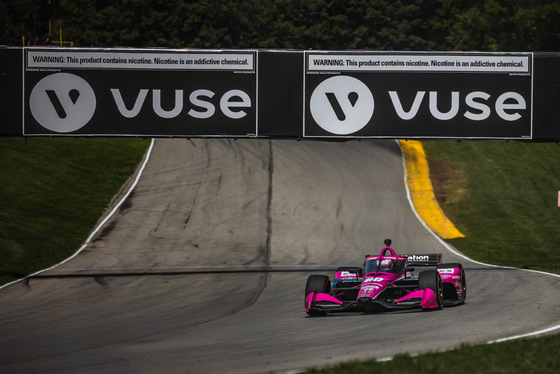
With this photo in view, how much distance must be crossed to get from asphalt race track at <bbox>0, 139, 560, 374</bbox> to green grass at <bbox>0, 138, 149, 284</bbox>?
1090mm

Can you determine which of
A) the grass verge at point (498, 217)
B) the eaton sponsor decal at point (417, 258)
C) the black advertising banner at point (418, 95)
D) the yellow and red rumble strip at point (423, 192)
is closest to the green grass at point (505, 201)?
the grass verge at point (498, 217)

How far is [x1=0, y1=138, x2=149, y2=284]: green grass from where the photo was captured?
87.9 ft

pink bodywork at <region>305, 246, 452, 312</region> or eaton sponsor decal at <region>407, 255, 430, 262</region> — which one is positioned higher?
eaton sponsor decal at <region>407, 255, 430, 262</region>

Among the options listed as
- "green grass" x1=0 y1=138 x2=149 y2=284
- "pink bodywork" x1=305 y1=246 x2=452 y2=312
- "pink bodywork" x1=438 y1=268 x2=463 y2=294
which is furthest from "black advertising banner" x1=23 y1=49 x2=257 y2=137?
"pink bodywork" x1=438 y1=268 x2=463 y2=294

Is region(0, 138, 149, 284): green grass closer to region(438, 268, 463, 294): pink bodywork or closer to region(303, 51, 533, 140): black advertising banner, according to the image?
region(303, 51, 533, 140): black advertising banner

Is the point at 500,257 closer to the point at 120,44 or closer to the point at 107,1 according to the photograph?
the point at 120,44

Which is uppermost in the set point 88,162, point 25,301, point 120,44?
point 120,44

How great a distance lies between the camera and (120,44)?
7119cm

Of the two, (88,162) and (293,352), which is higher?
(88,162)

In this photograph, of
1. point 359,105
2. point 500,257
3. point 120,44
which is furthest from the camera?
point 120,44

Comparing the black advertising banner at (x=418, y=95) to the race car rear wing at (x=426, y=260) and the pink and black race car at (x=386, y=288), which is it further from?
the pink and black race car at (x=386, y=288)

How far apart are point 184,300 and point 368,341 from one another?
6.99 metres

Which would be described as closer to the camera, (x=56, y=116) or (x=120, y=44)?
(x=56, y=116)

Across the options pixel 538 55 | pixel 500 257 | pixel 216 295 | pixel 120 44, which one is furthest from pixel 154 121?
pixel 120 44
